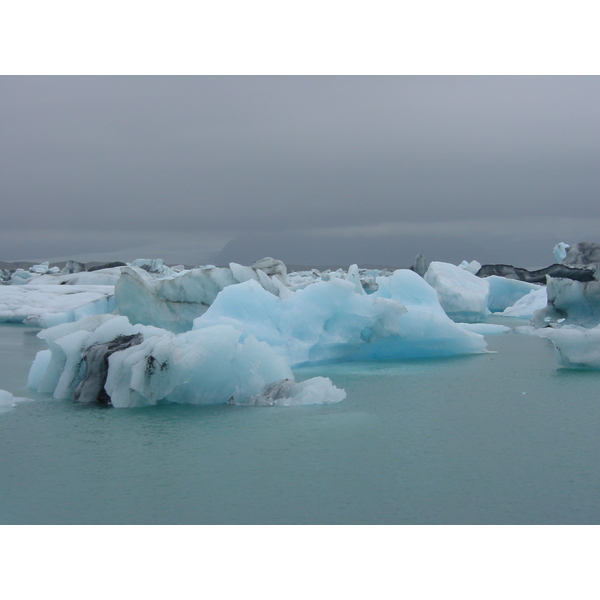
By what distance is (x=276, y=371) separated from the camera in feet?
17.1

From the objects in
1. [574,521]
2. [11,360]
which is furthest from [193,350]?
[11,360]

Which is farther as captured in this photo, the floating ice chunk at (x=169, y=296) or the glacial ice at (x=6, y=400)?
the floating ice chunk at (x=169, y=296)

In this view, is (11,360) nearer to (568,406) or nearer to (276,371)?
(276,371)

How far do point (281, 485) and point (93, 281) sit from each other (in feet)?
47.7

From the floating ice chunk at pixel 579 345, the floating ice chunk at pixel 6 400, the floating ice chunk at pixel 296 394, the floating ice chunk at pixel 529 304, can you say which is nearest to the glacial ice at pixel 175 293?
the floating ice chunk at pixel 296 394

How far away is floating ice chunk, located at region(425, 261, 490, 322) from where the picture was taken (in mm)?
12805

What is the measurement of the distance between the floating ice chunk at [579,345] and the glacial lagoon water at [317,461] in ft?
4.22

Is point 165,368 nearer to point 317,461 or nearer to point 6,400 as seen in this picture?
point 6,400

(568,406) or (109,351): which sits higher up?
(109,351)

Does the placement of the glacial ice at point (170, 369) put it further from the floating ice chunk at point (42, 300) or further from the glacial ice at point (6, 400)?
the floating ice chunk at point (42, 300)

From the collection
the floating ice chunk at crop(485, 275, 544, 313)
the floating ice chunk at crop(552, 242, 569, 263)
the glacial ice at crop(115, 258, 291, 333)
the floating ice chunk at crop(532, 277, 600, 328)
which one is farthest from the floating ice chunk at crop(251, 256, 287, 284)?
the floating ice chunk at crop(552, 242, 569, 263)

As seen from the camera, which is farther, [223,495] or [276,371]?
[276,371]

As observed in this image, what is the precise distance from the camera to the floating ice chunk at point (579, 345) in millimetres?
6746

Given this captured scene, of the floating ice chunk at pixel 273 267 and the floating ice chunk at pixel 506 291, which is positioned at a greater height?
the floating ice chunk at pixel 273 267
